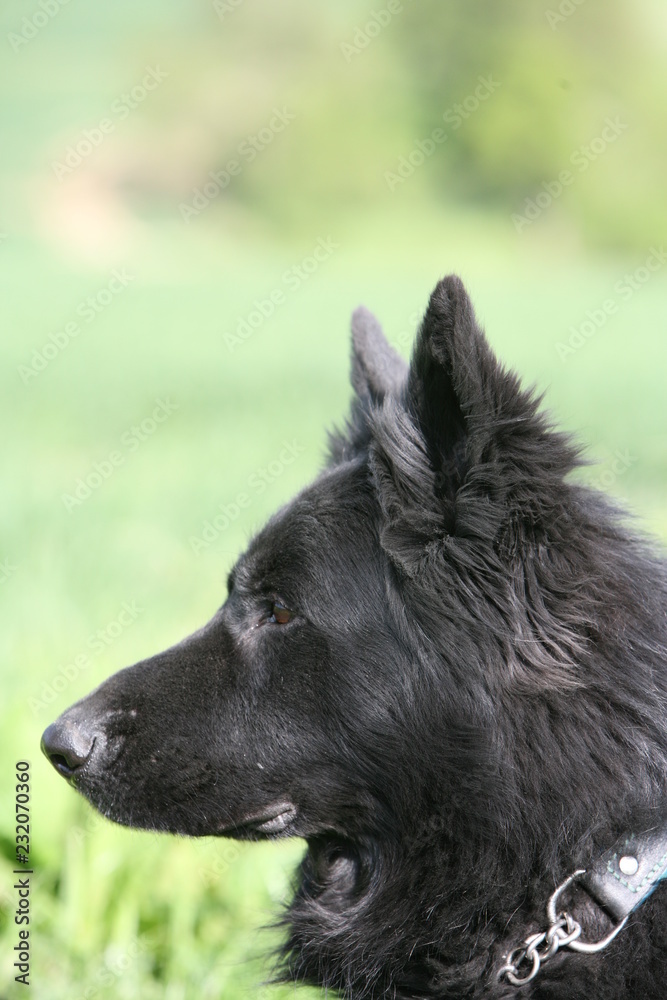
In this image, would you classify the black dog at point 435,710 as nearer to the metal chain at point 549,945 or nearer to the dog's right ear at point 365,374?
the metal chain at point 549,945

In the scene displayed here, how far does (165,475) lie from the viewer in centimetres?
967

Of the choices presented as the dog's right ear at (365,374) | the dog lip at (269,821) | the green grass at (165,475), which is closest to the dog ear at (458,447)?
the green grass at (165,475)

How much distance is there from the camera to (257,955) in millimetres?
3129

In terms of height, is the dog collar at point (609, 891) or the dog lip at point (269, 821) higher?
the dog lip at point (269, 821)

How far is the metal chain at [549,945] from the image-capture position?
2.33 meters

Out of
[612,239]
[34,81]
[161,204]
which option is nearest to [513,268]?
[612,239]

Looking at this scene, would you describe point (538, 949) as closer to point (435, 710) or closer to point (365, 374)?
point (435, 710)

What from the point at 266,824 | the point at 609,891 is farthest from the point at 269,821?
the point at 609,891

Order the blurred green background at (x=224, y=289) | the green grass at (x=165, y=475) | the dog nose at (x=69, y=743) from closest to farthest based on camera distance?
1. the dog nose at (x=69, y=743)
2. the green grass at (x=165, y=475)
3. the blurred green background at (x=224, y=289)

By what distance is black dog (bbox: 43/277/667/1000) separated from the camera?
2.33 metres

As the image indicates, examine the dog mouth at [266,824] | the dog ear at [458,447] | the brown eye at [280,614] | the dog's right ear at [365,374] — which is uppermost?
the dog's right ear at [365,374]

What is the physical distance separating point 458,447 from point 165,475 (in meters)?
7.55

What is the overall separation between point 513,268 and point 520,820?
29157 millimetres

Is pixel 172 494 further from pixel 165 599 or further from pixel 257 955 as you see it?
pixel 257 955
